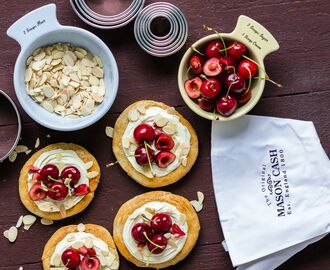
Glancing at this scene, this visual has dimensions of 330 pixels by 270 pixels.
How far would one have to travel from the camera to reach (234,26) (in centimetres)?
129

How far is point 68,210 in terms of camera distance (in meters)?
1.28

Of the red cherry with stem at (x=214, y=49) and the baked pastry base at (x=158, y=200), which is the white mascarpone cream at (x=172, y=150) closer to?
the baked pastry base at (x=158, y=200)

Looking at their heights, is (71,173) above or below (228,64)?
below

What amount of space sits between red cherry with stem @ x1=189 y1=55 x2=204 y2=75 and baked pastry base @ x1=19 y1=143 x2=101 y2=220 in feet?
0.91

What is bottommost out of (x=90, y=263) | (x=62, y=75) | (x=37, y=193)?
(x=90, y=263)

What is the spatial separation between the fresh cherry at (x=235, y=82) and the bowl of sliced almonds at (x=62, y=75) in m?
0.22

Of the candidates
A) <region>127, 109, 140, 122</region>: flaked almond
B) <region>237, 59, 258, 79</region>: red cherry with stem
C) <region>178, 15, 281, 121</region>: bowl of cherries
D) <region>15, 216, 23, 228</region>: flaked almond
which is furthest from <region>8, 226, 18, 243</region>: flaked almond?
<region>237, 59, 258, 79</region>: red cherry with stem

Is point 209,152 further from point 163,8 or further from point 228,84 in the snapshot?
point 163,8

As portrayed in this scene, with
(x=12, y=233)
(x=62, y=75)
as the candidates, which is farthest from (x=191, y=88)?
(x=12, y=233)

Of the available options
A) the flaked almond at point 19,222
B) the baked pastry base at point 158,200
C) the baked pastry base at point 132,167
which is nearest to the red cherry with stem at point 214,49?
the baked pastry base at point 132,167

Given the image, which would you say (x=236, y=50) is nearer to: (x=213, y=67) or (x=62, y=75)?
(x=213, y=67)

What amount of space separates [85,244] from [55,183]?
0.14 metres

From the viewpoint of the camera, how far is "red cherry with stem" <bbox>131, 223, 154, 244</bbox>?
49.1 inches

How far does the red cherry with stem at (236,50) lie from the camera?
1.21 m
